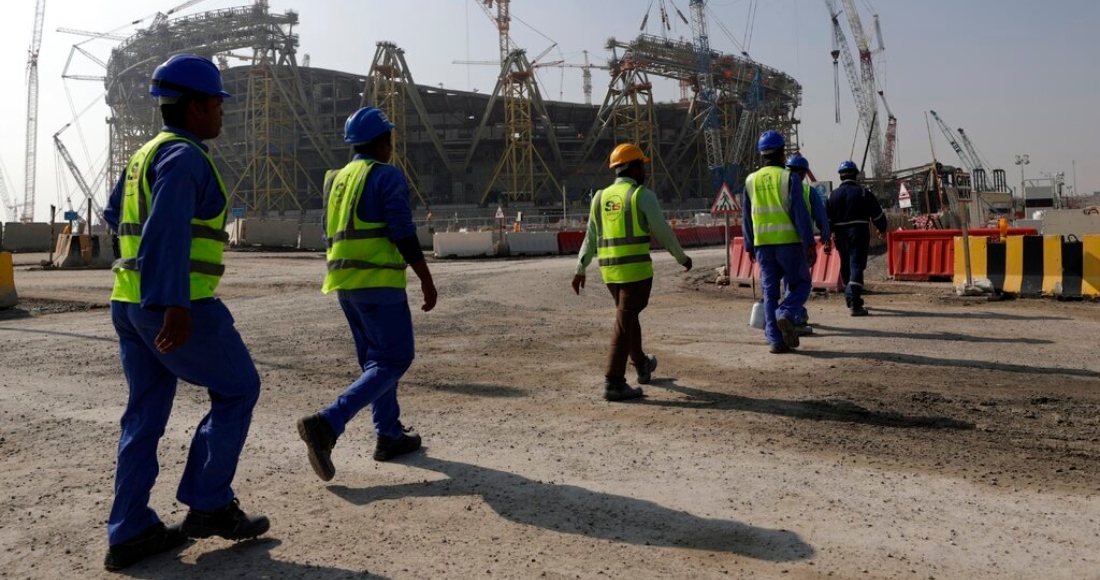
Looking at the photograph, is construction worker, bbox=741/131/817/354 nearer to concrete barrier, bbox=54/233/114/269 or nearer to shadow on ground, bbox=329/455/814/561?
shadow on ground, bbox=329/455/814/561

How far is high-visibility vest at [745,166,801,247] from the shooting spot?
7352 mm

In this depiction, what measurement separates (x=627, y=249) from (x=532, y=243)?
934 inches

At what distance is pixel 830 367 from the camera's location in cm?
661

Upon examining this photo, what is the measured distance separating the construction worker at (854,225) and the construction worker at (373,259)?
7.24 m

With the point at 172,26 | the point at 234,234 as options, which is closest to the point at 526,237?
the point at 234,234

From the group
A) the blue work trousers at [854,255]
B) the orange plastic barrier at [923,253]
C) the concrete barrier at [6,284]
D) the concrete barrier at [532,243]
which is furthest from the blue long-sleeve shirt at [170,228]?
the concrete barrier at [532,243]

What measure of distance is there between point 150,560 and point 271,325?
25.3ft

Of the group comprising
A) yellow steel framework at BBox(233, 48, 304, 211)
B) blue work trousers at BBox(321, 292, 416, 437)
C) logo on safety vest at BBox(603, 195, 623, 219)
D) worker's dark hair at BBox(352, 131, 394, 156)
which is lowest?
blue work trousers at BBox(321, 292, 416, 437)

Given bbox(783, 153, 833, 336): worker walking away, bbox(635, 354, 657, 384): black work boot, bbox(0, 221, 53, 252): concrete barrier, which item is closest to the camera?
bbox(635, 354, 657, 384): black work boot

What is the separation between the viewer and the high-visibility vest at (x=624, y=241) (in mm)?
5758

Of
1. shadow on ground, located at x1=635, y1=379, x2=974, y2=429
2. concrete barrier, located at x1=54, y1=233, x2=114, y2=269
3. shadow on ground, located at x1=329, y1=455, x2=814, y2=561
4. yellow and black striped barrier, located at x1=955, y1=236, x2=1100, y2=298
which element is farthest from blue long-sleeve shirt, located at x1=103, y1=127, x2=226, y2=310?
concrete barrier, located at x1=54, y1=233, x2=114, y2=269

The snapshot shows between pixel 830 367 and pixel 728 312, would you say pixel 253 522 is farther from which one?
pixel 728 312

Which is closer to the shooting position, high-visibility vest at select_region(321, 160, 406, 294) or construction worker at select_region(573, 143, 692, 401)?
high-visibility vest at select_region(321, 160, 406, 294)

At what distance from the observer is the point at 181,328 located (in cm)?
285
